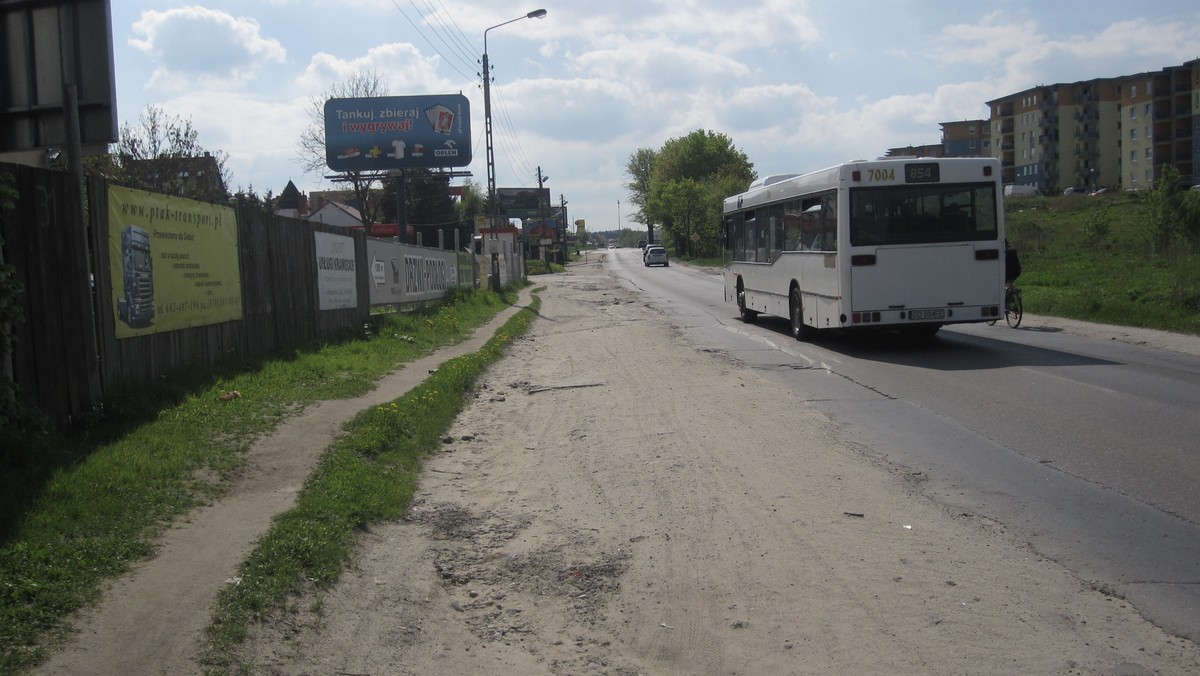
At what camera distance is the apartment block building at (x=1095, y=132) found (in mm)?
105250

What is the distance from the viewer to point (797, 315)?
61.5 ft

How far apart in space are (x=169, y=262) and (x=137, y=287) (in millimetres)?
930

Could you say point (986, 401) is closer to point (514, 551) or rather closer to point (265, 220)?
point (514, 551)

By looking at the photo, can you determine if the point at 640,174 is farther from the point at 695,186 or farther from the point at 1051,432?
the point at 1051,432

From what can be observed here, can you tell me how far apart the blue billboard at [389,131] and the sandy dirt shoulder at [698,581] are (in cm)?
3339

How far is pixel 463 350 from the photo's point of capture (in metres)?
18.7

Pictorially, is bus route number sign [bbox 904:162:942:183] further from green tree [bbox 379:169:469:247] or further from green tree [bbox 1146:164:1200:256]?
green tree [bbox 379:169:469:247]

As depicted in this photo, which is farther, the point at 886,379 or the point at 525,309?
the point at 525,309

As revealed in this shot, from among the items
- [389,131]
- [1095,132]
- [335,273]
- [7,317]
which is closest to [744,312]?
[335,273]

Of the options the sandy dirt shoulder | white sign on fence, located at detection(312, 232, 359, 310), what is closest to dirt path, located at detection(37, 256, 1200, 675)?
the sandy dirt shoulder

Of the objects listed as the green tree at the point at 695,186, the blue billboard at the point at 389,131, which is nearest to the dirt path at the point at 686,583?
the blue billboard at the point at 389,131

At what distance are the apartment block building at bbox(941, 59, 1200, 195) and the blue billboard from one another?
248 ft

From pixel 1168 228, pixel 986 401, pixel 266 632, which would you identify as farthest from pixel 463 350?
pixel 1168 228

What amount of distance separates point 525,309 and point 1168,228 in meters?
20.0
